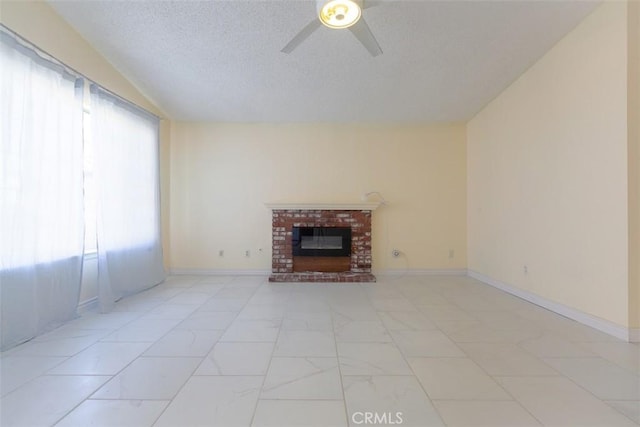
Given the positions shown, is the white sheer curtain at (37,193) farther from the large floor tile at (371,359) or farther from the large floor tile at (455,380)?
the large floor tile at (455,380)

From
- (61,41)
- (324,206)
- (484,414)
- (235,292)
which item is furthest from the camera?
(324,206)

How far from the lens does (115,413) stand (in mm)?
1418

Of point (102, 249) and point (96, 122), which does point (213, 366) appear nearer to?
point (102, 249)

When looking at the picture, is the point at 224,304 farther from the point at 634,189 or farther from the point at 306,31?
the point at 634,189

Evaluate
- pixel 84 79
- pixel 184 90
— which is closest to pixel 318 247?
pixel 184 90

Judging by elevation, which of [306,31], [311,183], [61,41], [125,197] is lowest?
[125,197]

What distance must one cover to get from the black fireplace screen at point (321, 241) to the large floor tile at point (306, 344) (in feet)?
7.27

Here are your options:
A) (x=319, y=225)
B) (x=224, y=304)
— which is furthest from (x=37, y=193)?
(x=319, y=225)

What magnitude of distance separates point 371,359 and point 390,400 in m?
0.44

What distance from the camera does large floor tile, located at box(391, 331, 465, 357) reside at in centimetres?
203

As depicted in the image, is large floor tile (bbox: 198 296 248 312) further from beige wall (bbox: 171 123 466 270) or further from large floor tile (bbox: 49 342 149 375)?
beige wall (bbox: 171 123 466 270)

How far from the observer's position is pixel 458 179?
4.77m

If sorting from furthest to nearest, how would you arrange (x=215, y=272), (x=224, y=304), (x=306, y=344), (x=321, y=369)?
(x=215, y=272) → (x=224, y=304) → (x=306, y=344) → (x=321, y=369)

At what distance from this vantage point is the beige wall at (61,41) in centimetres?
223
